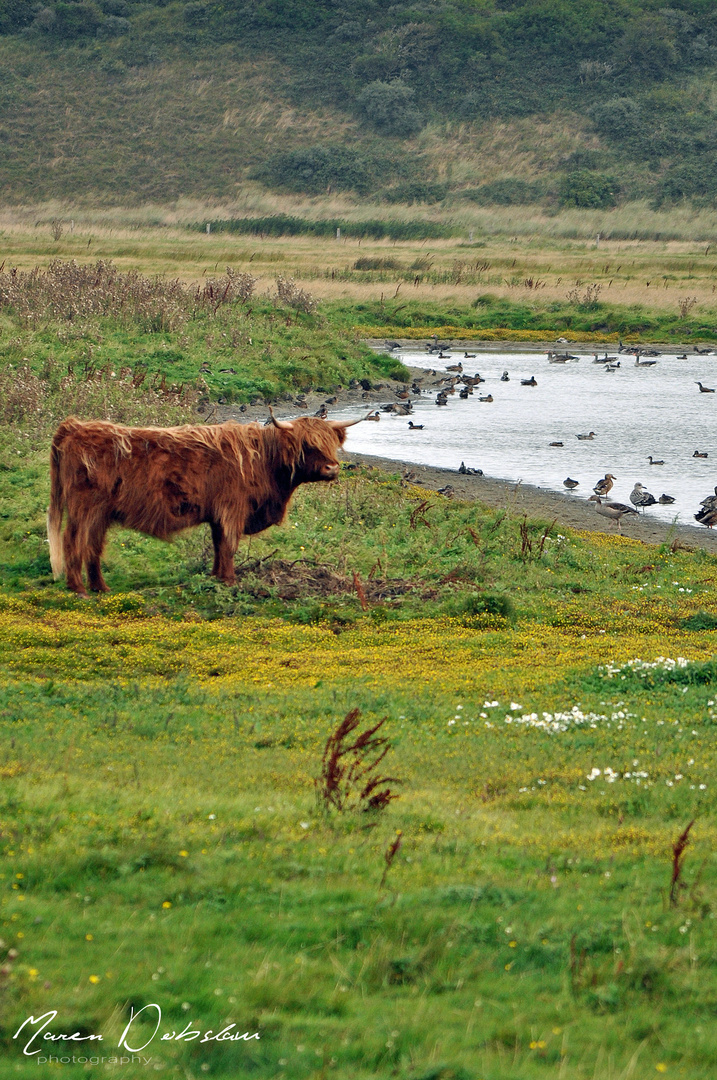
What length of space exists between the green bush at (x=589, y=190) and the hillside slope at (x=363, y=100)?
150 mm

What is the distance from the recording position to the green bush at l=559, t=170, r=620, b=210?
8156 centimetres

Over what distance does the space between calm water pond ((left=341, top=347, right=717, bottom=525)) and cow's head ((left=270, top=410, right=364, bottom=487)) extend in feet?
27.5

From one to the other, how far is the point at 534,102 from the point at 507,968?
98.1 meters

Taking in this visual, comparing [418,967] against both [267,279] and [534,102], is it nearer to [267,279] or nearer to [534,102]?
[267,279]

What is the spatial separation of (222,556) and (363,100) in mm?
90475

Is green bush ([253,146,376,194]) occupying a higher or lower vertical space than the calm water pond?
higher

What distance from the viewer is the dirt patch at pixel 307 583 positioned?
47.2 ft

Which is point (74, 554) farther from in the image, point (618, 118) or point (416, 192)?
point (618, 118)

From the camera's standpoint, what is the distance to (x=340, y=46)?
102m

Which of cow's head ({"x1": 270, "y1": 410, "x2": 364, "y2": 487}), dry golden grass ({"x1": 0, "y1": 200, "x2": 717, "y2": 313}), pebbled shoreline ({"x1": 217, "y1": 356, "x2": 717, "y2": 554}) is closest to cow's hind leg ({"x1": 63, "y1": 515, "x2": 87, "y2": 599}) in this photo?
cow's head ({"x1": 270, "y1": 410, "x2": 364, "y2": 487})

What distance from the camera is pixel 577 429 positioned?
3008cm

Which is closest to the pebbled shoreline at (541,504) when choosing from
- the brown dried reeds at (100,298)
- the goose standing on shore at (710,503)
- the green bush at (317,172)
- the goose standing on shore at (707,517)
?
the goose standing on shore at (707,517)

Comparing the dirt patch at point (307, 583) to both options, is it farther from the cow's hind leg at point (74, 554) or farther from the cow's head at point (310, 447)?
the cow's hind leg at point (74, 554)

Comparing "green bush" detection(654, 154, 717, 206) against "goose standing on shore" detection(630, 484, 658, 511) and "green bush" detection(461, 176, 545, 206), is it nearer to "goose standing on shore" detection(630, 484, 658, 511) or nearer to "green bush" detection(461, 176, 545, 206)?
"green bush" detection(461, 176, 545, 206)
